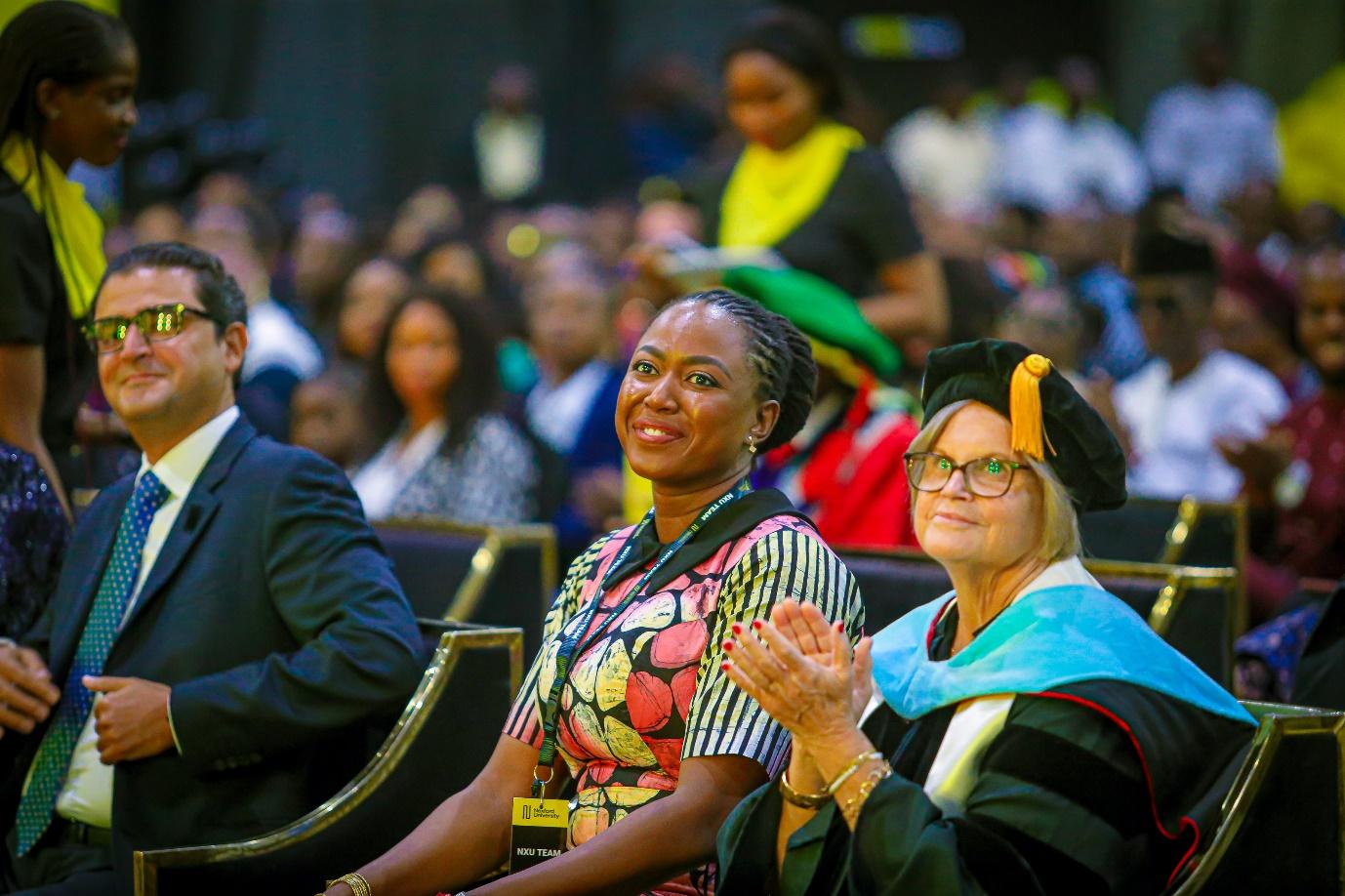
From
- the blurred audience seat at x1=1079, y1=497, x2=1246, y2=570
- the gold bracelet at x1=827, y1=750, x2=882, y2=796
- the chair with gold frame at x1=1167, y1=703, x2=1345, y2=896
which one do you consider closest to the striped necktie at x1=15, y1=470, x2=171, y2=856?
the gold bracelet at x1=827, y1=750, x2=882, y2=796

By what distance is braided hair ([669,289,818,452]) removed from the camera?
317 centimetres

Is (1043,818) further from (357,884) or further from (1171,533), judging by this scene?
(1171,533)

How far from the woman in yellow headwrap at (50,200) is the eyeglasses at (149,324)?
0.31 m

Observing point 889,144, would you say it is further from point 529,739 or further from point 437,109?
point 529,739

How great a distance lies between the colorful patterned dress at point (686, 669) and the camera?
286 centimetres

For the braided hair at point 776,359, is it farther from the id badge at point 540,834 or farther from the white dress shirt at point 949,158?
the white dress shirt at point 949,158

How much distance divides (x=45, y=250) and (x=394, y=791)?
1487mm

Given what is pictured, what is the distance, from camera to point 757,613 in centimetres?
287

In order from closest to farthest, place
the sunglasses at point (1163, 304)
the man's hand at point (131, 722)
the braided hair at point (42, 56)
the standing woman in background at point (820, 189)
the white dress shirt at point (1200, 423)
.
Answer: the man's hand at point (131, 722), the braided hair at point (42, 56), the standing woman in background at point (820, 189), the white dress shirt at point (1200, 423), the sunglasses at point (1163, 304)

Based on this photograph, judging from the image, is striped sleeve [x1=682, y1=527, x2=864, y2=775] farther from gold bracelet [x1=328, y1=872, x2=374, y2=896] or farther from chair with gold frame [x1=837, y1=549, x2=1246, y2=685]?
chair with gold frame [x1=837, y1=549, x2=1246, y2=685]

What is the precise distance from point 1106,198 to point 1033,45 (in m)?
5.82

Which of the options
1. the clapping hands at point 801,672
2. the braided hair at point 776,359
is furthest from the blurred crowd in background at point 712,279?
the clapping hands at point 801,672

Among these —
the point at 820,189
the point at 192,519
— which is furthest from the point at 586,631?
the point at 820,189

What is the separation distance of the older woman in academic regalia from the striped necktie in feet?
4.83
